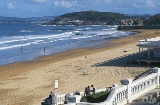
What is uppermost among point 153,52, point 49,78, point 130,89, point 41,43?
point 130,89

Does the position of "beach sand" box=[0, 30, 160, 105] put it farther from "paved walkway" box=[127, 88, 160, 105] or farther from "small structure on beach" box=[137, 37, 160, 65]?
"paved walkway" box=[127, 88, 160, 105]

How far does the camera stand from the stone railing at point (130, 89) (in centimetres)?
1058

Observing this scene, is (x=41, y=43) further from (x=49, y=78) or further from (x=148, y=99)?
(x=148, y=99)

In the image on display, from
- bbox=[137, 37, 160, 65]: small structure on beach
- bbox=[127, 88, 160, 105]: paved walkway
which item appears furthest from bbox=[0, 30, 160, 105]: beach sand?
bbox=[127, 88, 160, 105]: paved walkway

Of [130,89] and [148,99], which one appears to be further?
[130,89]

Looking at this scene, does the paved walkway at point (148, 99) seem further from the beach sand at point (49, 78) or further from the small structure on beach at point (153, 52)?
the small structure on beach at point (153, 52)

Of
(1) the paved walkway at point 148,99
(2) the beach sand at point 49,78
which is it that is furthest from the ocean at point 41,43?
(1) the paved walkway at point 148,99

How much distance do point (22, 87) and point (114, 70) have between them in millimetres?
7741

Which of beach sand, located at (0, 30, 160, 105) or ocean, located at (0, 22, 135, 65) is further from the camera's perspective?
ocean, located at (0, 22, 135, 65)

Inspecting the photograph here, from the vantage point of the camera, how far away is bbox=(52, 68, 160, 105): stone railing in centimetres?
1058

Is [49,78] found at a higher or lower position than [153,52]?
lower

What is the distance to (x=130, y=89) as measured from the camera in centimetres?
1172

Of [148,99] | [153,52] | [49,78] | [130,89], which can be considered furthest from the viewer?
[153,52]

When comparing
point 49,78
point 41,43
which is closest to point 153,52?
point 49,78
